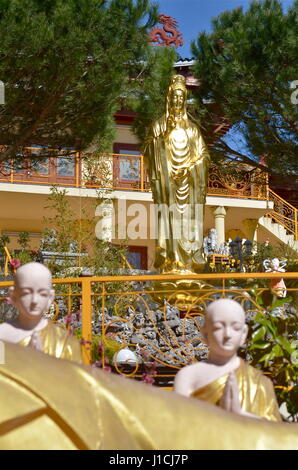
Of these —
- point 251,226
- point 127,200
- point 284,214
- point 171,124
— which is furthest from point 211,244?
point 171,124

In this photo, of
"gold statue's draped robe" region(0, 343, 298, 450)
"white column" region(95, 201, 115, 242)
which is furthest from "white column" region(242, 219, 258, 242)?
"gold statue's draped robe" region(0, 343, 298, 450)

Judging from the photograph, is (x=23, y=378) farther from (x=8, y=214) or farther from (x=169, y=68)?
(x=8, y=214)

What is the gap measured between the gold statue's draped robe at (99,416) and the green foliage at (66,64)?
17.7 ft

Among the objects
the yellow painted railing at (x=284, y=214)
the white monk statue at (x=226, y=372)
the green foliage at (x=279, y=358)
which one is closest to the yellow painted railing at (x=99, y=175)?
the yellow painted railing at (x=284, y=214)

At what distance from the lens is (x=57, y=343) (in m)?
2.22

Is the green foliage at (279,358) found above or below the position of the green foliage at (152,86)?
below

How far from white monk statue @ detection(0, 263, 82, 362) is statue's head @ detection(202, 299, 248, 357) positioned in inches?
20.7

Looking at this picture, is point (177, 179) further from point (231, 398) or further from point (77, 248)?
point (231, 398)

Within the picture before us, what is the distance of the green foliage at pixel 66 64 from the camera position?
6.46m

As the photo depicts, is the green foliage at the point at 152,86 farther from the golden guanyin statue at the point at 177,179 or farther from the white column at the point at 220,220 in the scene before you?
the white column at the point at 220,220

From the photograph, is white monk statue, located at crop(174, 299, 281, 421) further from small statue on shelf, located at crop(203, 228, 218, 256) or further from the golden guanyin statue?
small statue on shelf, located at crop(203, 228, 218, 256)

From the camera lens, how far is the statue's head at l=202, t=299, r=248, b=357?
6.32 feet

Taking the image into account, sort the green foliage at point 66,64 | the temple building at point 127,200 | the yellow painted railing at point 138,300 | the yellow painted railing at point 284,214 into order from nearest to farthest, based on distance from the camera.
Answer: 1. the yellow painted railing at point 138,300
2. the green foliage at point 66,64
3. the temple building at point 127,200
4. the yellow painted railing at point 284,214

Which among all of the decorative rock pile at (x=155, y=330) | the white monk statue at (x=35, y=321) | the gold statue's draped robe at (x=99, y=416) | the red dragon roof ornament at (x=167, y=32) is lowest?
the decorative rock pile at (x=155, y=330)
